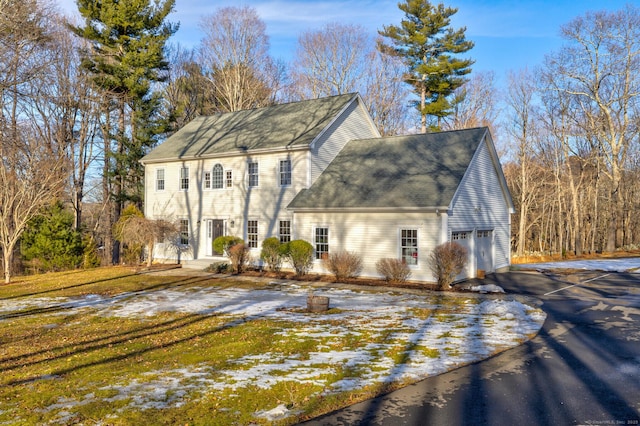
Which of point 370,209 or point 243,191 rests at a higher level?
point 243,191

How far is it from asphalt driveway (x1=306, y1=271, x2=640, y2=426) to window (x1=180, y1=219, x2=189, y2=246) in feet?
64.9

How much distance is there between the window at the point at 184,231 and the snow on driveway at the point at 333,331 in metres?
8.94

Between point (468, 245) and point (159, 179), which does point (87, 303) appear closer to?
point (159, 179)

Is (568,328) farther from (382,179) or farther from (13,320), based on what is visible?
(13,320)

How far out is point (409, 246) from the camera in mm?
19094

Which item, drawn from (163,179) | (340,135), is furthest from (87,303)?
(340,135)

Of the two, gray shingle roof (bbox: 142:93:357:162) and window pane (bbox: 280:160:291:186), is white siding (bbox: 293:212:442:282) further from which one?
gray shingle roof (bbox: 142:93:357:162)

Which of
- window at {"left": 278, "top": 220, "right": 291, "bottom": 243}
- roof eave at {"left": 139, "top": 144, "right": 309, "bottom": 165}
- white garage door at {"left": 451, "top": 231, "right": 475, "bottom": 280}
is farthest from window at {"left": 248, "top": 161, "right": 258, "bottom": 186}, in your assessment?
white garage door at {"left": 451, "top": 231, "right": 475, "bottom": 280}

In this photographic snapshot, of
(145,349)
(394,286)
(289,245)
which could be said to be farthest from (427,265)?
(145,349)

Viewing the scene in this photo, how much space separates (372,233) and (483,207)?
220 inches

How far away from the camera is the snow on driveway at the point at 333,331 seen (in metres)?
7.10

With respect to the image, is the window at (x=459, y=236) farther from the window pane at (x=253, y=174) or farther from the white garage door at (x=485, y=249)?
the window pane at (x=253, y=174)

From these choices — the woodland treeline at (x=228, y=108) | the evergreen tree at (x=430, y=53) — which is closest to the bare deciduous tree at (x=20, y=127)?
the woodland treeline at (x=228, y=108)

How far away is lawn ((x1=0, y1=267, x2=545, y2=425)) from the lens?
6191mm
